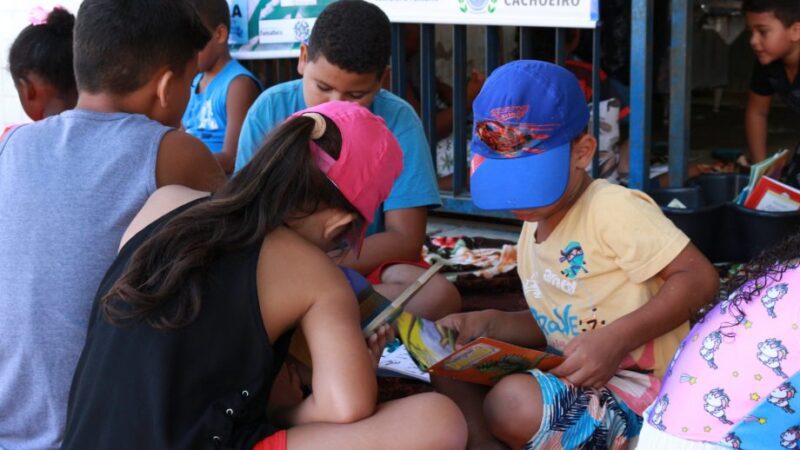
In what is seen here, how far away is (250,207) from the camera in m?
1.83

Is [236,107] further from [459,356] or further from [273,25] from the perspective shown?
[459,356]

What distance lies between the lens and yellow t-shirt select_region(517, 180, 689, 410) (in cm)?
217

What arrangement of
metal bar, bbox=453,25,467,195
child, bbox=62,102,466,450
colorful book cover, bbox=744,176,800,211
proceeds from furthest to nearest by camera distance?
metal bar, bbox=453,25,467,195 → colorful book cover, bbox=744,176,800,211 → child, bbox=62,102,466,450

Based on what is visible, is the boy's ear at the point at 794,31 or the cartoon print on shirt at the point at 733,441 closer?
the cartoon print on shirt at the point at 733,441

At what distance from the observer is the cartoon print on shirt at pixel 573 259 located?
7.59 ft

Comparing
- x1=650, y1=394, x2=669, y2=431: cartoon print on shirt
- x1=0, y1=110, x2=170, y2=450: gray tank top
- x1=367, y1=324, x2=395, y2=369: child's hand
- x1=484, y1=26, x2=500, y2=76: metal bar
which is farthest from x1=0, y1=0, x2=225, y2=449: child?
x1=484, y1=26, x2=500, y2=76: metal bar

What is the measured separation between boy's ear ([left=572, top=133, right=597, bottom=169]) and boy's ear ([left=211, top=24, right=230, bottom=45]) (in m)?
2.09

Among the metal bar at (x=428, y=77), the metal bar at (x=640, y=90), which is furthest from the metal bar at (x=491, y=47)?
the metal bar at (x=640, y=90)

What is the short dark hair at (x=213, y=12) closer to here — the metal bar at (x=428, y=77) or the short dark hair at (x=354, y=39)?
the metal bar at (x=428, y=77)

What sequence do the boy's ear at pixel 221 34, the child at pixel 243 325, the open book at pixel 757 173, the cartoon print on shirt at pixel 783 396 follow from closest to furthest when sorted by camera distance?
the cartoon print on shirt at pixel 783 396, the child at pixel 243 325, the open book at pixel 757 173, the boy's ear at pixel 221 34

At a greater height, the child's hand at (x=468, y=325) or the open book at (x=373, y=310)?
the open book at (x=373, y=310)

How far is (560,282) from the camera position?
93.0 inches

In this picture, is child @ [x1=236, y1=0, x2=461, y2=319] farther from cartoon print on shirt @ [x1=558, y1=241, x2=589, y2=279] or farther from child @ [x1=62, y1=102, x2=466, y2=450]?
child @ [x1=62, y1=102, x2=466, y2=450]

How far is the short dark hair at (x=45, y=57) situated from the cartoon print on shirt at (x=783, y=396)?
6.72ft
